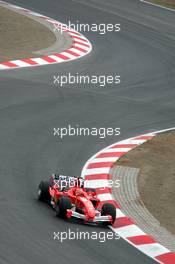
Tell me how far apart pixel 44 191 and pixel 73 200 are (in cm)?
75

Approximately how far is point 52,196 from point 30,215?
38.3 inches

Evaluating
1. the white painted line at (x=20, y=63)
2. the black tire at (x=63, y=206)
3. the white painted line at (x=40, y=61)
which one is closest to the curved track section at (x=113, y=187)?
the black tire at (x=63, y=206)

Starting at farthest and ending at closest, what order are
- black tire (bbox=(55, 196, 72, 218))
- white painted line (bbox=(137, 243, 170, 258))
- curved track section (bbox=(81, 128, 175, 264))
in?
1. black tire (bbox=(55, 196, 72, 218))
2. curved track section (bbox=(81, 128, 175, 264))
3. white painted line (bbox=(137, 243, 170, 258))

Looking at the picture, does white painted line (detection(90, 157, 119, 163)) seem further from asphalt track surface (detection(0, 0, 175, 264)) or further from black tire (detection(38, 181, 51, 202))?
black tire (detection(38, 181, 51, 202))

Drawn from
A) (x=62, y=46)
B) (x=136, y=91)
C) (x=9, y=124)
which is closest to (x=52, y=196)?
(x=9, y=124)

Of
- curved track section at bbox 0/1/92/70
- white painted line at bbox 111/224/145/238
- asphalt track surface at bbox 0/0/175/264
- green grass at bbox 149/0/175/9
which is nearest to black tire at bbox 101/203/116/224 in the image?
white painted line at bbox 111/224/145/238

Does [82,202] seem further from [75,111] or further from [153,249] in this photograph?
[75,111]

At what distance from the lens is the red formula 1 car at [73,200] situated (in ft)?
65.7

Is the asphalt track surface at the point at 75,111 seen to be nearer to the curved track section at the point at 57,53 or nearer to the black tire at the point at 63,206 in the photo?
the black tire at the point at 63,206

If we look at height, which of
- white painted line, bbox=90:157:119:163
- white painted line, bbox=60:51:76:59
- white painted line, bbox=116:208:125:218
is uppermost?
white painted line, bbox=60:51:76:59

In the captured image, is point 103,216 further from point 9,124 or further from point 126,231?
point 9,124

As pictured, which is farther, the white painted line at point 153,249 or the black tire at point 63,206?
the black tire at point 63,206

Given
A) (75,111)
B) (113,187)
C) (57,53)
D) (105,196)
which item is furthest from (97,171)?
(57,53)

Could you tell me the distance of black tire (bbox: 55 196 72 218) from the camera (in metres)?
20.0
